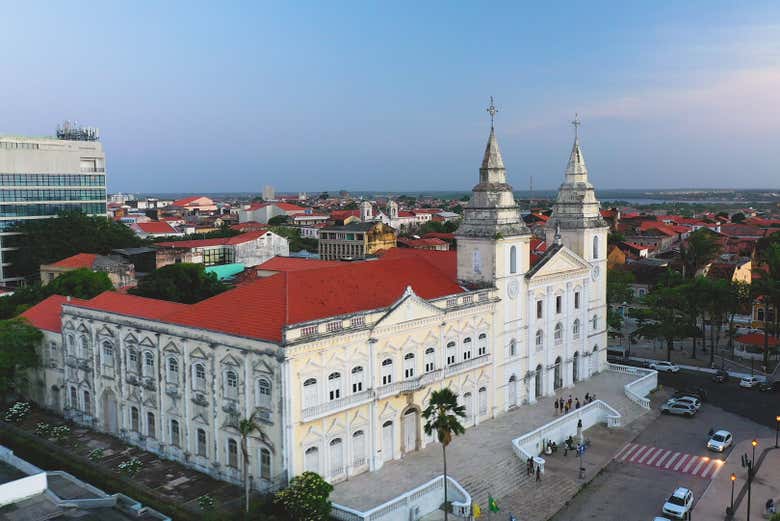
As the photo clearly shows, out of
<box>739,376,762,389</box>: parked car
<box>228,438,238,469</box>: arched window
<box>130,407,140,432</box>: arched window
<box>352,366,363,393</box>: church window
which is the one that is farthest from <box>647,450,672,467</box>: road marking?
<box>130,407,140,432</box>: arched window

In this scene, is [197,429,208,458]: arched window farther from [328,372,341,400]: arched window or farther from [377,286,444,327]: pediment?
→ [377,286,444,327]: pediment

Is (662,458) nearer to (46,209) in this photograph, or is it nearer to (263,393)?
A: (263,393)

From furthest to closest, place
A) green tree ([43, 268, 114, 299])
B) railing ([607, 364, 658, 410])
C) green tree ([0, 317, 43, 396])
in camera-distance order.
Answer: green tree ([43, 268, 114, 299]) → railing ([607, 364, 658, 410]) → green tree ([0, 317, 43, 396])

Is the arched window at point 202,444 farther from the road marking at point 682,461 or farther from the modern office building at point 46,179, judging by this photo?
the modern office building at point 46,179

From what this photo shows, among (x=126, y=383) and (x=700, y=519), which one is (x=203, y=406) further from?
(x=700, y=519)

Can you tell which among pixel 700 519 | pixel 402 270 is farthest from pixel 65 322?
pixel 700 519

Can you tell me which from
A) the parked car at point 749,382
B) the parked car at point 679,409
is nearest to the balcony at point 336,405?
the parked car at point 679,409
